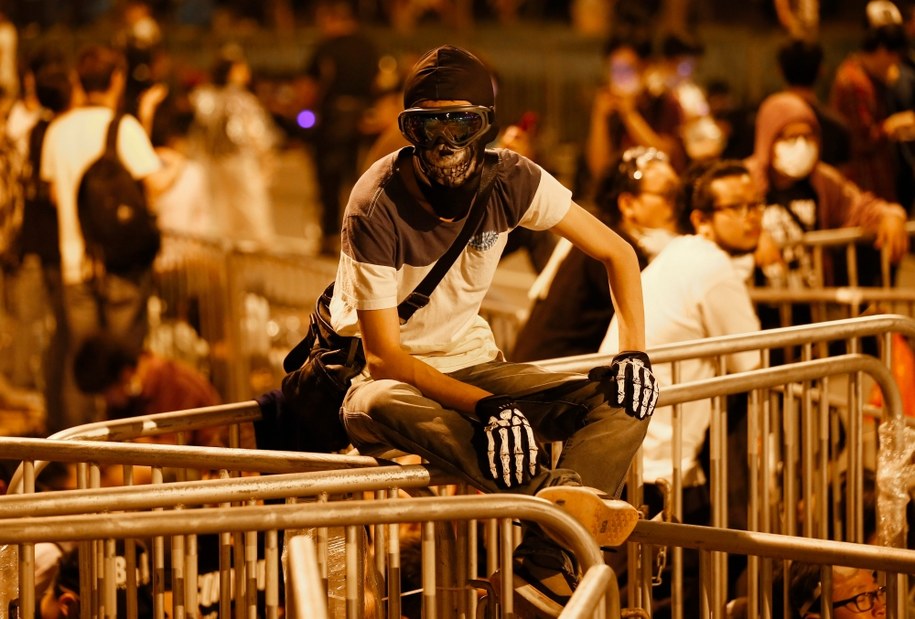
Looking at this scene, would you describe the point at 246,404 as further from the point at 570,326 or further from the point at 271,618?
the point at 570,326

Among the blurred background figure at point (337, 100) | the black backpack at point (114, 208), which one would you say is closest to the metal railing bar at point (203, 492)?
the black backpack at point (114, 208)

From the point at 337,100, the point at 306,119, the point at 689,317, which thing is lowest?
the point at 689,317

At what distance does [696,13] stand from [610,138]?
9496mm

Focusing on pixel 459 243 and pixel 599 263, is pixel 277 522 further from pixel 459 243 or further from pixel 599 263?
pixel 599 263

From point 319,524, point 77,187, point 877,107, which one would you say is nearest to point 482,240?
point 319,524

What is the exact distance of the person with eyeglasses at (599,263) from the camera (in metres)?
6.43

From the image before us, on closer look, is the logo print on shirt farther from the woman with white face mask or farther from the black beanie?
the woman with white face mask

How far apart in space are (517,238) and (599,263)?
93 cm

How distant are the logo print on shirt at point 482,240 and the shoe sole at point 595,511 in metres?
0.80

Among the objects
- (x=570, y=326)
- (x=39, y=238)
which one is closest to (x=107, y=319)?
(x=39, y=238)

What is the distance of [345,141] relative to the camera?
15.2 metres

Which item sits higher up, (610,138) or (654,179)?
(610,138)

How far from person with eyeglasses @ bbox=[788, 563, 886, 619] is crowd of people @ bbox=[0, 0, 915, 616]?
0.01 metres

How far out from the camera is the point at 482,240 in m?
4.49
